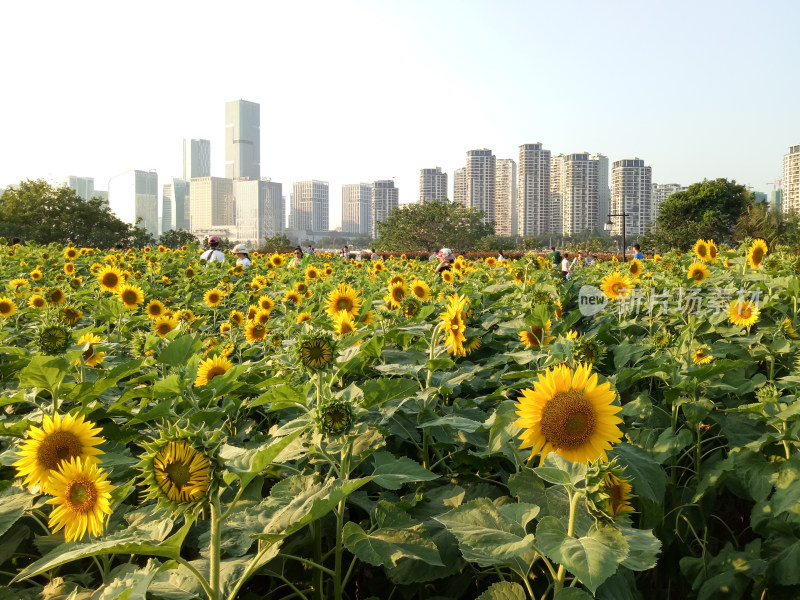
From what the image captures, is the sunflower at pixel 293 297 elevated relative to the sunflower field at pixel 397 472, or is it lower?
elevated

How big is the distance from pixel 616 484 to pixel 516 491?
1.76 feet

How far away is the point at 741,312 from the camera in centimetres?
349

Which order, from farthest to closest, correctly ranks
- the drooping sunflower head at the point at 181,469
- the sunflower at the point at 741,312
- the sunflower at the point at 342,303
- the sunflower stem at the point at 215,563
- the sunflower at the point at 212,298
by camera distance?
the sunflower at the point at 212,298
the sunflower at the point at 741,312
the sunflower at the point at 342,303
the sunflower stem at the point at 215,563
the drooping sunflower head at the point at 181,469

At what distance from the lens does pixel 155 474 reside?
1019 mm

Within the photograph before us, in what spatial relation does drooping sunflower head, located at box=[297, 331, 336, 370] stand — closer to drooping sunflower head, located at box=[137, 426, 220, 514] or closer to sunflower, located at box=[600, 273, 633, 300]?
drooping sunflower head, located at box=[137, 426, 220, 514]

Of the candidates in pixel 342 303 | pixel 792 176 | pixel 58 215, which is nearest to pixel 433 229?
pixel 58 215

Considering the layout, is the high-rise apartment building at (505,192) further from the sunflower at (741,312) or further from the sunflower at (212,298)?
the sunflower at (741,312)

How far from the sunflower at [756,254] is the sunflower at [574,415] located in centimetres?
415

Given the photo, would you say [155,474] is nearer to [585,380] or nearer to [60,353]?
[585,380]

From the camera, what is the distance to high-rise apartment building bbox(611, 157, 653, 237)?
391 feet

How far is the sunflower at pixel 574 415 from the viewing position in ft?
4.25

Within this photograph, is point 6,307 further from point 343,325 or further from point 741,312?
point 741,312

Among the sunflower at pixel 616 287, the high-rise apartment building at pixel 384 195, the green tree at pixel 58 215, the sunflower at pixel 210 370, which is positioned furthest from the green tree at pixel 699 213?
the high-rise apartment building at pixel 384 195

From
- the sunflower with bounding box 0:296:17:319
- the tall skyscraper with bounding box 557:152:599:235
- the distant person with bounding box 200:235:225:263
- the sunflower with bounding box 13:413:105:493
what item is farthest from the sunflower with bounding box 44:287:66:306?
the tall skyscraper with bounding box 557:152:599:235
